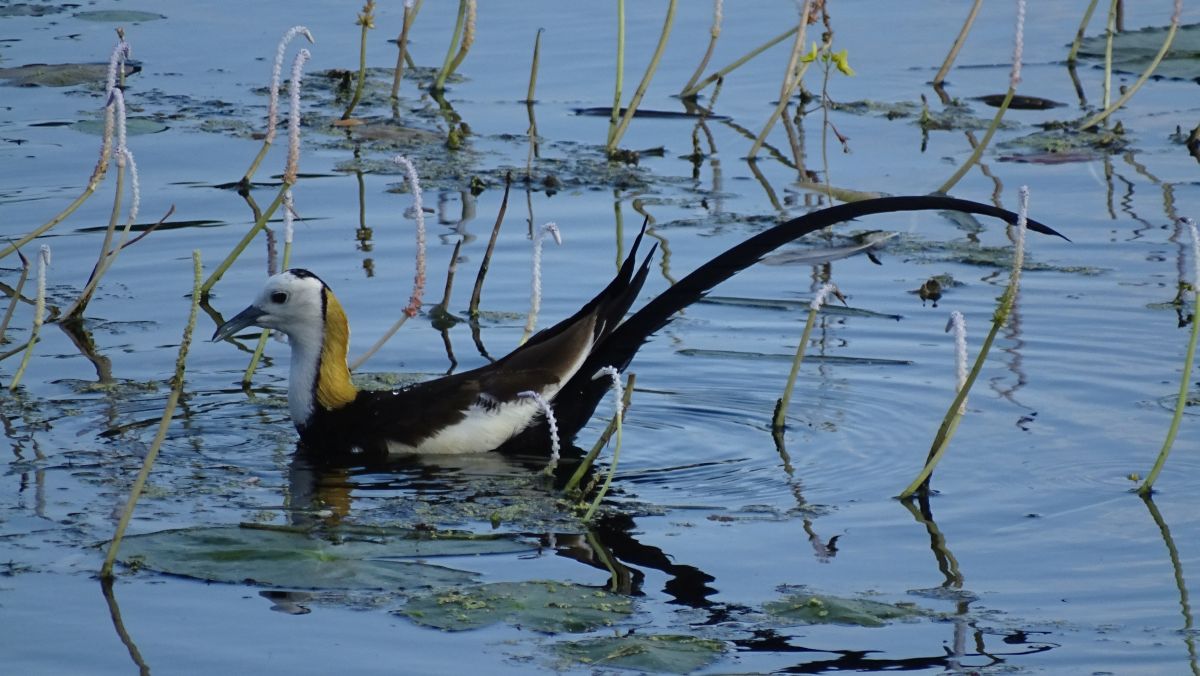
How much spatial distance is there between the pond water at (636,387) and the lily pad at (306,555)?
0.02 meters

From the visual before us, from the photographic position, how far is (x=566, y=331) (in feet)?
24.4

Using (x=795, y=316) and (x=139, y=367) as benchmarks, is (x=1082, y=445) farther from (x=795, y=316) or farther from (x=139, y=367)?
(x=139, y=367)

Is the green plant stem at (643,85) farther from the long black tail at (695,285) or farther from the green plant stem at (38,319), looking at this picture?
the green plant stem at (38,319)

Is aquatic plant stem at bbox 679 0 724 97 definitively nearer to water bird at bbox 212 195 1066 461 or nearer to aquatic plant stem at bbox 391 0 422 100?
aquatic plant stem at bbox 391 0 422 100

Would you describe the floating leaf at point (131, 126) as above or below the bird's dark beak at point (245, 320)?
above

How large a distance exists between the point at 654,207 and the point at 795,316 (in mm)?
1928

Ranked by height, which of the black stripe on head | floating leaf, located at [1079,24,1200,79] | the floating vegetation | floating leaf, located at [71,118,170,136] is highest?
floating leaf, located at [1079,24,1200,79]

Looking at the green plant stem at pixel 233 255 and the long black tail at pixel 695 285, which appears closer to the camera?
the long black tail at pixel 695 285

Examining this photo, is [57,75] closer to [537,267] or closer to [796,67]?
[796,67]

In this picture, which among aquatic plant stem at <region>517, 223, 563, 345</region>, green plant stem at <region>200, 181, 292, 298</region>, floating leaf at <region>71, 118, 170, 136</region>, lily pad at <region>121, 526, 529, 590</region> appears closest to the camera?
lily pad at <region>121, 526, 529, 590</region>

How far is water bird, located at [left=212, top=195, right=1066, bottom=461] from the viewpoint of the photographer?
7.38 meters

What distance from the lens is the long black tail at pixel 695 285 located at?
21.5ft

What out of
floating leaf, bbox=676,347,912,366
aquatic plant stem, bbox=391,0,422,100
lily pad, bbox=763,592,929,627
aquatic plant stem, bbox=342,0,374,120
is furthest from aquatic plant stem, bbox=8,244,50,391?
aquatic plant stem, bbox=391,0,422,100

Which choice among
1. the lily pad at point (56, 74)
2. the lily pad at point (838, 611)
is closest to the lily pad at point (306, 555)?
the lily pad at point (838, 611)
